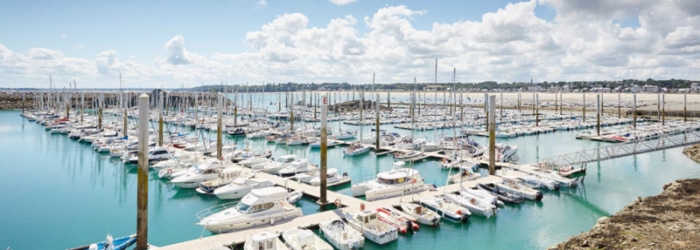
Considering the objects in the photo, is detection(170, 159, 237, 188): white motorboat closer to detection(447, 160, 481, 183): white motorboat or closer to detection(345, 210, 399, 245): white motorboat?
detection(345, 210, 399, 245): white motorboat

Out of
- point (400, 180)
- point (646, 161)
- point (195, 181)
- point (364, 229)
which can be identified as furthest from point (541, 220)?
point (646, 161)

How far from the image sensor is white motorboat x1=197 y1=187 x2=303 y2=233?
22656 millimetres

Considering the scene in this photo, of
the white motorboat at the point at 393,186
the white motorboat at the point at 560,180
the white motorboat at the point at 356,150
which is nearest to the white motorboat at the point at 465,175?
Result: the white motorboat at the point at 393,186

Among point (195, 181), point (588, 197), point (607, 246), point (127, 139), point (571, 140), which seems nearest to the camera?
point (607, 246)

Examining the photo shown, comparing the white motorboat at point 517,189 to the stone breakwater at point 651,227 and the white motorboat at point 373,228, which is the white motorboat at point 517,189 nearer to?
the stone breakwater at point 651,227

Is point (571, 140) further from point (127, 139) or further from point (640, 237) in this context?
point (127, 139)

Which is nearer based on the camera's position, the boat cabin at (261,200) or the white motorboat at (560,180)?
the boat cabin at (261,200)

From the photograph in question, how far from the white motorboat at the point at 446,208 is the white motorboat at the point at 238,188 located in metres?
12.8

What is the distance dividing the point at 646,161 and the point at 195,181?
170 feet

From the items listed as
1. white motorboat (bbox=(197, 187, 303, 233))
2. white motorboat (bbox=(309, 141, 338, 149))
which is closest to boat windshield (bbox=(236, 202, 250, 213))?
white motorboat (bbox=(197, 187, 303, 233))

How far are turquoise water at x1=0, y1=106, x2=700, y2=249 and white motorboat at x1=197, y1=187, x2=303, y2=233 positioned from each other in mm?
2466

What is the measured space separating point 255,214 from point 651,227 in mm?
22023

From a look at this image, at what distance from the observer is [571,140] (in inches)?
2768

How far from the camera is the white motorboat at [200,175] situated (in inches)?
1356
